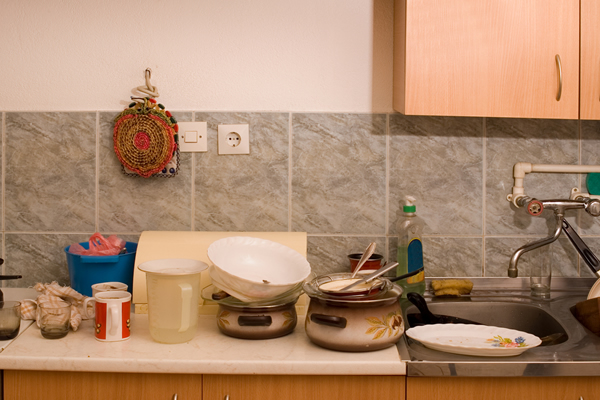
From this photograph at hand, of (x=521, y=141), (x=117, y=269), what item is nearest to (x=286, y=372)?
(x=117, y=269)

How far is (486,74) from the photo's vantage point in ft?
5.09

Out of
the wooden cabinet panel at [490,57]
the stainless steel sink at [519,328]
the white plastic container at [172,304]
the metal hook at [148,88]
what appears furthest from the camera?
the metal hook at [148,88]

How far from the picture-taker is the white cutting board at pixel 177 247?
1.61m

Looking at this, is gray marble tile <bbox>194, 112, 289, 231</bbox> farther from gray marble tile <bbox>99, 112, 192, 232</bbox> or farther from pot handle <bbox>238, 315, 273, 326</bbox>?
pot handle <bbox>238, 315, 273, 326</bbox>

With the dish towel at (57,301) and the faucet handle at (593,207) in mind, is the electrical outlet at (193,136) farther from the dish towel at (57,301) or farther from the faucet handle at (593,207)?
the faucet handle at (593,207)

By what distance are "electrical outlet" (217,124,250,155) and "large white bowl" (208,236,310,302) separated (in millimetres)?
387

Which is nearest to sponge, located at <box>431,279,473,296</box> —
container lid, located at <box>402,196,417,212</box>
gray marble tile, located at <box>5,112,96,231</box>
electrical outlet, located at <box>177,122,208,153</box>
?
container lid, located at <box>402,196,417,212</box>

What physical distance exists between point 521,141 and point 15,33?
174cm

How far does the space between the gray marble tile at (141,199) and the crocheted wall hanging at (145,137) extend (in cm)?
6

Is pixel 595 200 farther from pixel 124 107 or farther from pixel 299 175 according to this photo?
pixel 124 107

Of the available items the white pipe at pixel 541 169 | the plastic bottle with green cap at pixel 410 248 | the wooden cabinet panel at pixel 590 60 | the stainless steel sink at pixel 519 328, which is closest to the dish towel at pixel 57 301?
the stainless steel sink at pixel 519 328

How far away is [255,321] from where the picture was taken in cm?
138

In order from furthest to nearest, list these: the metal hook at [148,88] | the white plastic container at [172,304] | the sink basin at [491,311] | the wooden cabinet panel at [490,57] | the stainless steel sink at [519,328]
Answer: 1. the metal hook at [148,88]
2. the sink basin at [491,311]
3. the wooden cabinet panel at [490,57]
4. the white plastic container at [172,304]
5. the stainless steel sink at [519,328]

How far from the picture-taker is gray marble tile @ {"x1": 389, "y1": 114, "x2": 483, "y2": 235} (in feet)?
6.05
